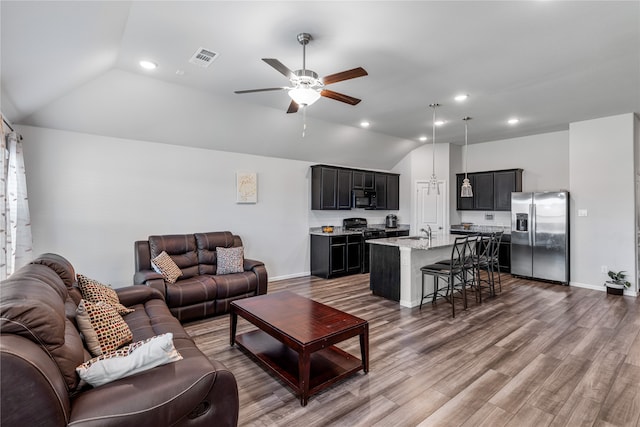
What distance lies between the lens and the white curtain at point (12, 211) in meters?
2.76

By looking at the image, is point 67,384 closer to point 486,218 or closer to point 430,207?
point 430,207

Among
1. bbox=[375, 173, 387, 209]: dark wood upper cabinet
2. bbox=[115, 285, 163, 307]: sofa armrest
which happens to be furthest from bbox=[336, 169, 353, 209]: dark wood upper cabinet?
bbox=[115, 285, 163, 307]: sofa armrest

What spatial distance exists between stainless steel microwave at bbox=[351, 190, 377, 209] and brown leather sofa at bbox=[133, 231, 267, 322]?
3.00 meters

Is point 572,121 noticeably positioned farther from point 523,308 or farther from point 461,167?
point 523,308

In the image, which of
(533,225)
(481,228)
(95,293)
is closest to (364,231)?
(481,228)

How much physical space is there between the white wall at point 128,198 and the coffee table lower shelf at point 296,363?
266 cm

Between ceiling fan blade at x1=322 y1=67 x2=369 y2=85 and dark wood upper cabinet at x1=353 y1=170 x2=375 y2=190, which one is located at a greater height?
ceiling fan blade at x1=322 y1=67 x2=369 y2=85

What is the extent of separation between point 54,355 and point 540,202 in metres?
6.91

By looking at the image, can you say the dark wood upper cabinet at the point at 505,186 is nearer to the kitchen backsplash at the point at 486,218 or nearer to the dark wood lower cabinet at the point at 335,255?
the kitchen backsplash at the point at 486,218

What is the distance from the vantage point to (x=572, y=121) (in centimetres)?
548

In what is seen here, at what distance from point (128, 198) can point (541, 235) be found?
→ 706cm

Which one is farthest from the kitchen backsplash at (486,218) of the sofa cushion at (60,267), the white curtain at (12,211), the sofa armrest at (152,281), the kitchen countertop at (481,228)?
the white curtain at (12,211)

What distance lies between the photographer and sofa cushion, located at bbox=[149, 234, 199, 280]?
4184 millimetres

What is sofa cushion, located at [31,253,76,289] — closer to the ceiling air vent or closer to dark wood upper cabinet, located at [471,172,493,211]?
the ceiling air vent
